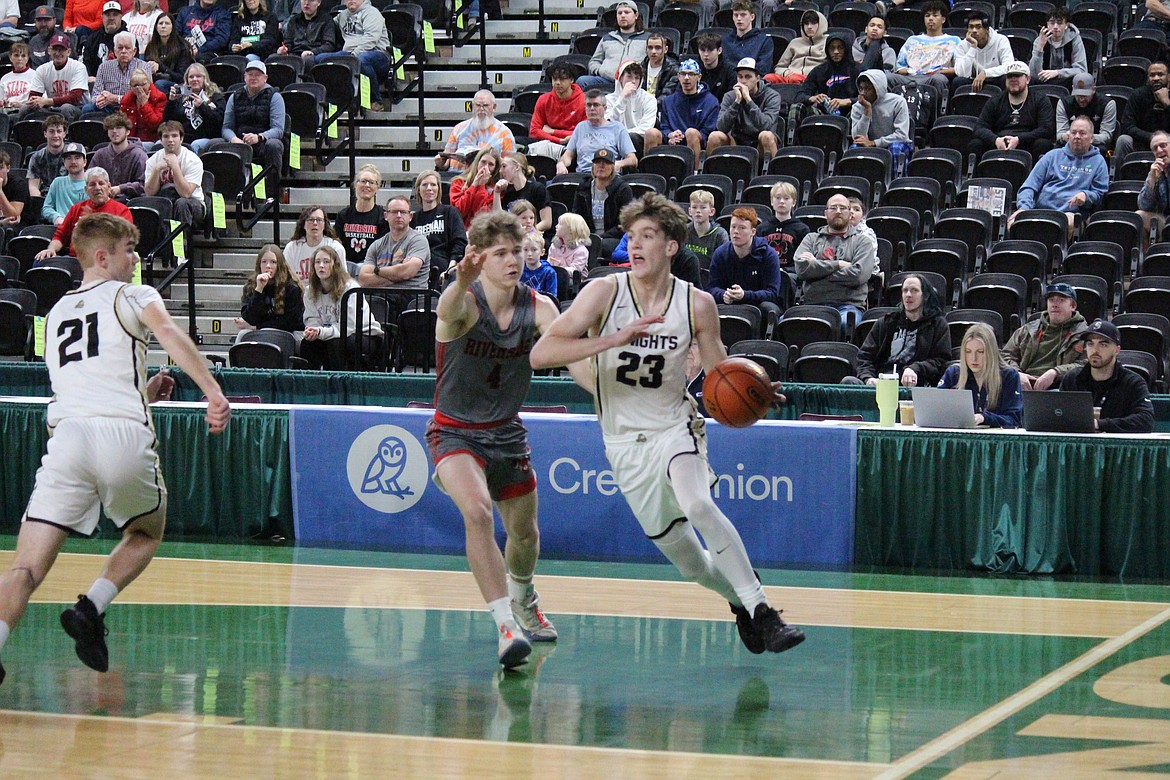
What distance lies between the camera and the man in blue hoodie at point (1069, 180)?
46.1 feet

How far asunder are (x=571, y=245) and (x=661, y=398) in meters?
7.14

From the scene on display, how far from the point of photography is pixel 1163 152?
13.5 m

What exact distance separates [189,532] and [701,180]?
612 centimetres

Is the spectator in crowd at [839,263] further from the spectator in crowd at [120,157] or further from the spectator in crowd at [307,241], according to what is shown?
the spectator in crowd at [120,157]

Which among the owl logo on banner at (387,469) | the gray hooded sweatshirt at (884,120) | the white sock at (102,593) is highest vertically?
the gray hooded sweatshirt at (884,120)

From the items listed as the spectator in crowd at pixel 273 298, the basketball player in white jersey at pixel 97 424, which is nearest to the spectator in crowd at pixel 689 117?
the spectator in crowd at pixel 273 298

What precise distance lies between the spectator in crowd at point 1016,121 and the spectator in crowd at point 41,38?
11211 millimetres

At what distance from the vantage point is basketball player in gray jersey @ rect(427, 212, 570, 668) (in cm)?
634

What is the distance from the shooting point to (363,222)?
1438cm

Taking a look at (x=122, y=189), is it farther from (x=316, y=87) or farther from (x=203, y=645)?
(x=203, y=645)

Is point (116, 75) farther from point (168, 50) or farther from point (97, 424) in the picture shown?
point (97, 424)

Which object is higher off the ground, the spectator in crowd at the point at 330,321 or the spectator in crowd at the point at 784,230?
the spectator in crowd at the point at 784,230

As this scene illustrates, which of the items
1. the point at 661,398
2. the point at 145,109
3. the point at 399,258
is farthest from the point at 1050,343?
the point at 145,109

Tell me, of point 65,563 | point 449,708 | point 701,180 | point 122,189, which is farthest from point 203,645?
point 122,189
